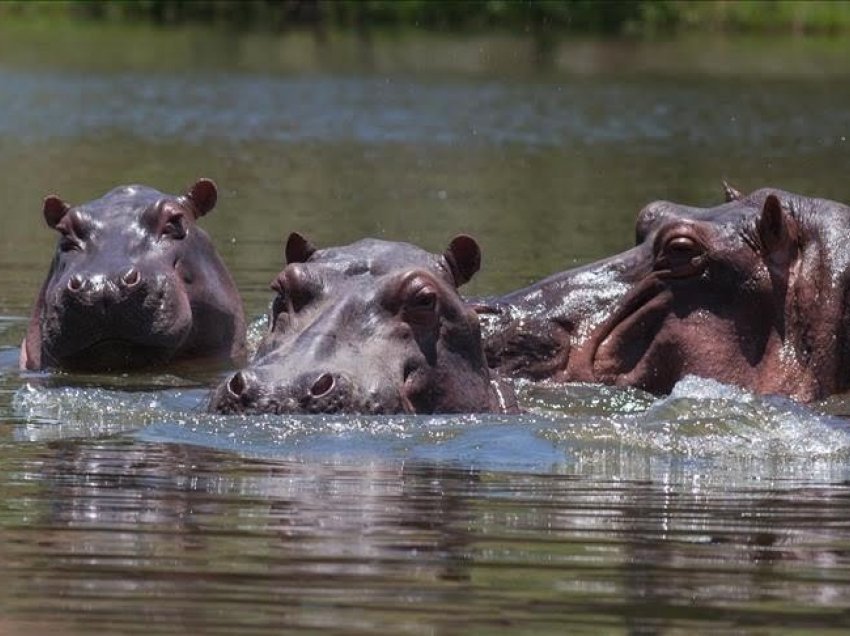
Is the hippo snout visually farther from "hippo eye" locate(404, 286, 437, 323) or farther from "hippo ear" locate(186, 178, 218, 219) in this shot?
"hippo ear" locate(186, 178, 218, 219)

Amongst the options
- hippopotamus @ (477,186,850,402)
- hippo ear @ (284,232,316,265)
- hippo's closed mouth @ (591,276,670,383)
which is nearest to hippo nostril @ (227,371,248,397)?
hippo ear @ (284,232,316,265)

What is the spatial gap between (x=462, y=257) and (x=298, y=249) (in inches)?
23.6

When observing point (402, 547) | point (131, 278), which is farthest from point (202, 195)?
point (402, 547)

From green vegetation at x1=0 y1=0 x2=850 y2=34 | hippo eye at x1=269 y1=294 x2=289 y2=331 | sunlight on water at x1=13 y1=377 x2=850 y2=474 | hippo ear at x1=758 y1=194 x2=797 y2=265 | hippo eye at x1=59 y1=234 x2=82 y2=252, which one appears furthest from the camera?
green vegetation at x1=0 y1=0 x2=850 y2=34

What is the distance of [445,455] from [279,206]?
13032 millimetres

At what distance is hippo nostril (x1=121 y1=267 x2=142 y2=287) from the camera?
10586mm

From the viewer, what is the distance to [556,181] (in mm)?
24422

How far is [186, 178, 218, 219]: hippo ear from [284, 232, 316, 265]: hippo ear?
10.7 feet

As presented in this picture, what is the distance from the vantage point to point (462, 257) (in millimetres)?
8461

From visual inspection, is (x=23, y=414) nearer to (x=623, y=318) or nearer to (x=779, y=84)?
(x=623, y=318)

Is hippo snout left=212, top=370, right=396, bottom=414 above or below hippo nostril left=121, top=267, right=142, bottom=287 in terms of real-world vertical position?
above

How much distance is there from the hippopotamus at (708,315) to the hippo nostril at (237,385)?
5.79 ft

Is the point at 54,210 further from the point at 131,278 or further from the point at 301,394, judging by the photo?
the point at 301,394

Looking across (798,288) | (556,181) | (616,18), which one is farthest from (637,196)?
(616,18)
